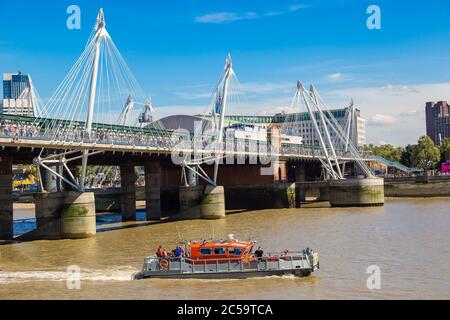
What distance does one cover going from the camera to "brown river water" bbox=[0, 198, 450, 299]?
29.9m

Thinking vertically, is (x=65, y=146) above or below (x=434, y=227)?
above

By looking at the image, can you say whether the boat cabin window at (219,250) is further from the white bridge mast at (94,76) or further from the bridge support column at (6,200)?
the bridge support column at (6,200)

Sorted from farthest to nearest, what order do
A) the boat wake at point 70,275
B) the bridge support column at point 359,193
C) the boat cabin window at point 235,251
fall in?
the bridge support column at point 359,193
the boat cabin window at point 235,251
the boat wake at point 70,275

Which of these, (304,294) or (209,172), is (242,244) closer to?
(304,294)

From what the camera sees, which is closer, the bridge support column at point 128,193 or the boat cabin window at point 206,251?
the boat cabin window at point 206,251

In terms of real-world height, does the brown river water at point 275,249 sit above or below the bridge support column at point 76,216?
below

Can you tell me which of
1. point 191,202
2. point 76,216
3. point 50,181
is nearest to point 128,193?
point 191,202

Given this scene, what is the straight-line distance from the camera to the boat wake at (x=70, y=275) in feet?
114

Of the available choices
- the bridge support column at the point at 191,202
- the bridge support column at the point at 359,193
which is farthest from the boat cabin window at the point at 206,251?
the bridge support column at the point at 359,193

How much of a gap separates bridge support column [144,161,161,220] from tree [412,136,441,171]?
366ft

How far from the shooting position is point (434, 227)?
179 feet

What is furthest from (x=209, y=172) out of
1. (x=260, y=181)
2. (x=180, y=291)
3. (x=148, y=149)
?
(x=180, y=291)

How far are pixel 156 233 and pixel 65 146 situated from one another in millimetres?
13816

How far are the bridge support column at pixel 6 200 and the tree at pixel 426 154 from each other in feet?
453
